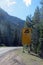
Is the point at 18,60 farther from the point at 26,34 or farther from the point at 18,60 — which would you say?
the point at 26,34

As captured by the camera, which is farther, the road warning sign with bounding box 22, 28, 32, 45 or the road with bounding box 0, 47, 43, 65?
the road warning sign with bounding box 22, 28, 32, 45

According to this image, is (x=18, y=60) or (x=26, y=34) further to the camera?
(x=26, y=34)

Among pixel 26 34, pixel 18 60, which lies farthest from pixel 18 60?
pixel 26 34

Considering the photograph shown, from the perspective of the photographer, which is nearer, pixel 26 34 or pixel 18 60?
pixel 18 60

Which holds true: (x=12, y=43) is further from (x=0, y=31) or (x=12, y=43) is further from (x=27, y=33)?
(x=27, y=33)

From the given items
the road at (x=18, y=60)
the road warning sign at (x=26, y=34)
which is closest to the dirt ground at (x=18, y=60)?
the road at (x=18, y=60)

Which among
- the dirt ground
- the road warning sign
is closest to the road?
the dirt ground

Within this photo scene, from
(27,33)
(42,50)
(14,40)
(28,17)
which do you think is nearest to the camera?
(27,33)

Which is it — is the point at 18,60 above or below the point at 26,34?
below

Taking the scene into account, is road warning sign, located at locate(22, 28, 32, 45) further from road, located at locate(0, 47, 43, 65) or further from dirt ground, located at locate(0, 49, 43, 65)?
dirt ground, located at locate(0, 49, 43, 65)

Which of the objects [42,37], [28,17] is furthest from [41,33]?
[28,17]

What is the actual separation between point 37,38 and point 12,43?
78724 mm

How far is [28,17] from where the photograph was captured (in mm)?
54688

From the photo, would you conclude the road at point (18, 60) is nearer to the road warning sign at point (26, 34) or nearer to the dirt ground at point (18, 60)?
the dirt ground at point (18, 60)
